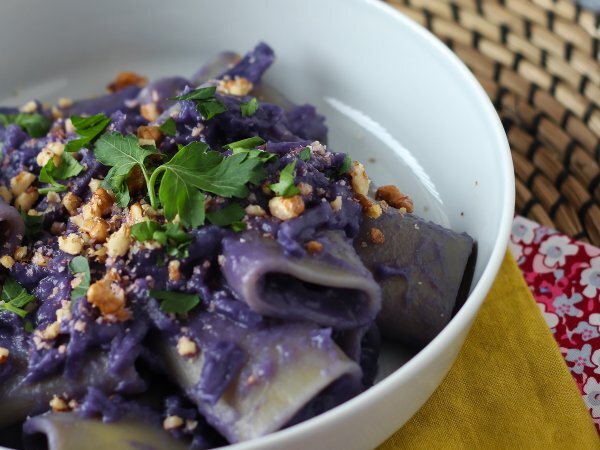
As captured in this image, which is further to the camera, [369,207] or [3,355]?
[369,207]

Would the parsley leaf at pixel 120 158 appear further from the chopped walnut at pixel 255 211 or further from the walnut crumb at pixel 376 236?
the walnut crumb at pixel 376 236

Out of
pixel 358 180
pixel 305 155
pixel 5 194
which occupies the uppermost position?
pixel 305 155

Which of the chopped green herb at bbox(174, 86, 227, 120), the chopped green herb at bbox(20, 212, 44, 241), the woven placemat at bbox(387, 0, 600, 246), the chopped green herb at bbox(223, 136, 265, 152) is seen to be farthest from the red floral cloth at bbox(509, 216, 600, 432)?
the chopped green herb at bbox(20, 212, 44, 241)

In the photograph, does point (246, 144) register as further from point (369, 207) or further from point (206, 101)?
point (369, 207)

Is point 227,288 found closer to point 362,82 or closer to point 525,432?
point 525,432

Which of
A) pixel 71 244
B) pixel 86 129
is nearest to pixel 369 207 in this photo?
pixel 71 244

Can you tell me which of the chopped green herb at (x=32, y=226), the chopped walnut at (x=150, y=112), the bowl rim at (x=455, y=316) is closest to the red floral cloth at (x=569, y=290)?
the bowl rim at (x=455, y=316)
